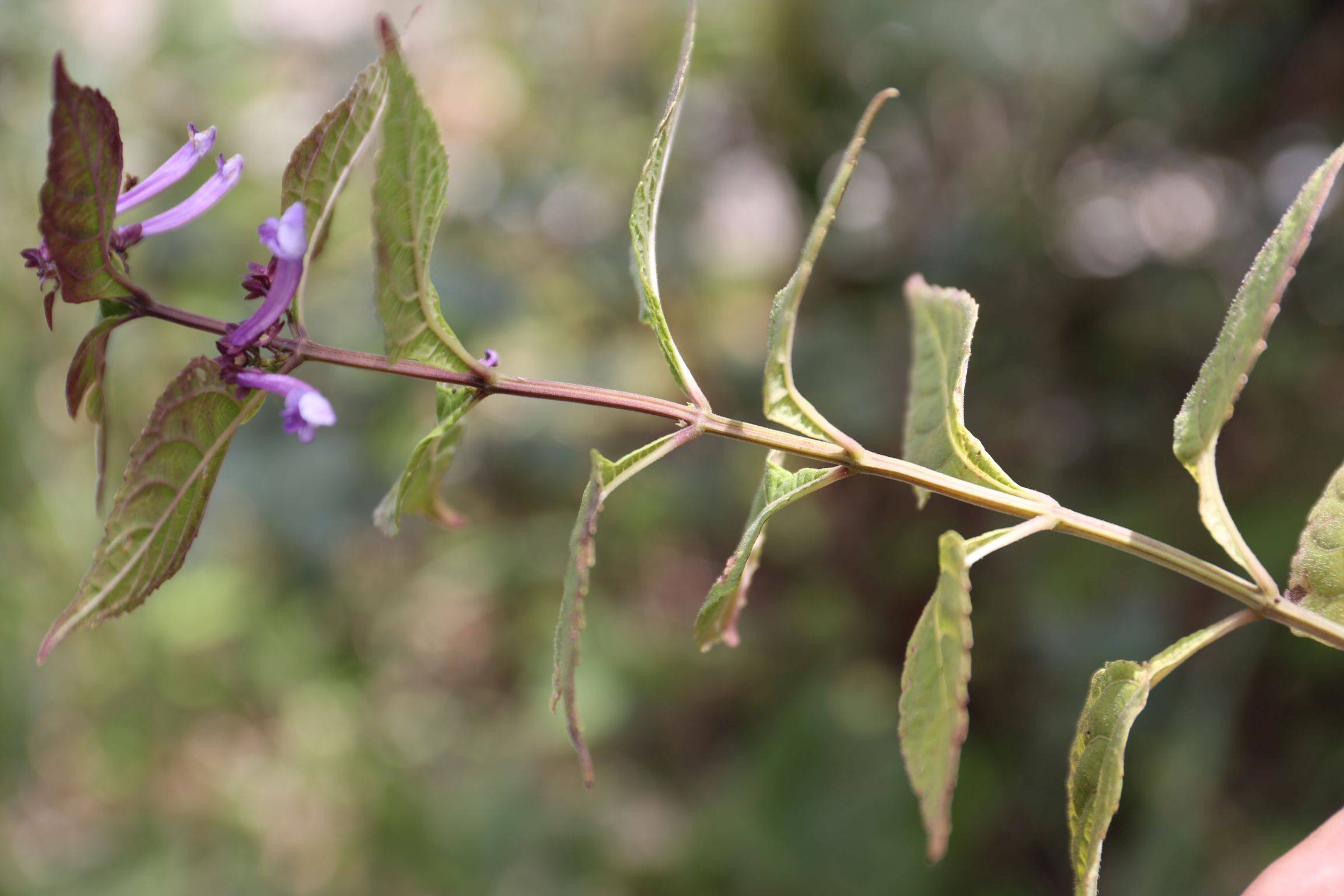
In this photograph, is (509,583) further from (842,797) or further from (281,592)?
(842,797)

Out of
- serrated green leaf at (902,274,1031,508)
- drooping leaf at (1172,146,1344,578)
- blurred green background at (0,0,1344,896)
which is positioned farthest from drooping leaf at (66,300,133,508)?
blurred green background at (0,0,1344,896)

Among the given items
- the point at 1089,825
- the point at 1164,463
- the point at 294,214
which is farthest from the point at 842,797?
the point at 294,214

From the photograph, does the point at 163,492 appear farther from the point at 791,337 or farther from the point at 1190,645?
the point at 1190,645

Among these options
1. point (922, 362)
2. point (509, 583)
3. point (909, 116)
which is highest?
point (909, 116)

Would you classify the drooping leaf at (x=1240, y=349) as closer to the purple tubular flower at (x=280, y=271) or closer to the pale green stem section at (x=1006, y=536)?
the pale green stem section at (x=1006, y=536)

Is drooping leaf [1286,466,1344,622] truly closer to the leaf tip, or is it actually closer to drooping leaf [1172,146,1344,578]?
drooping leaf [1172,146,1344,578]

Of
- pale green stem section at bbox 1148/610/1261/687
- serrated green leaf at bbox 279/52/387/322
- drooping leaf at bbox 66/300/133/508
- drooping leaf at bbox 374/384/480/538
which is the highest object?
serrated green leaf at bbox 279/52/387/322

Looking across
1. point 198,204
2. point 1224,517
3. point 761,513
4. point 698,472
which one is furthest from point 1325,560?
point 698,472
